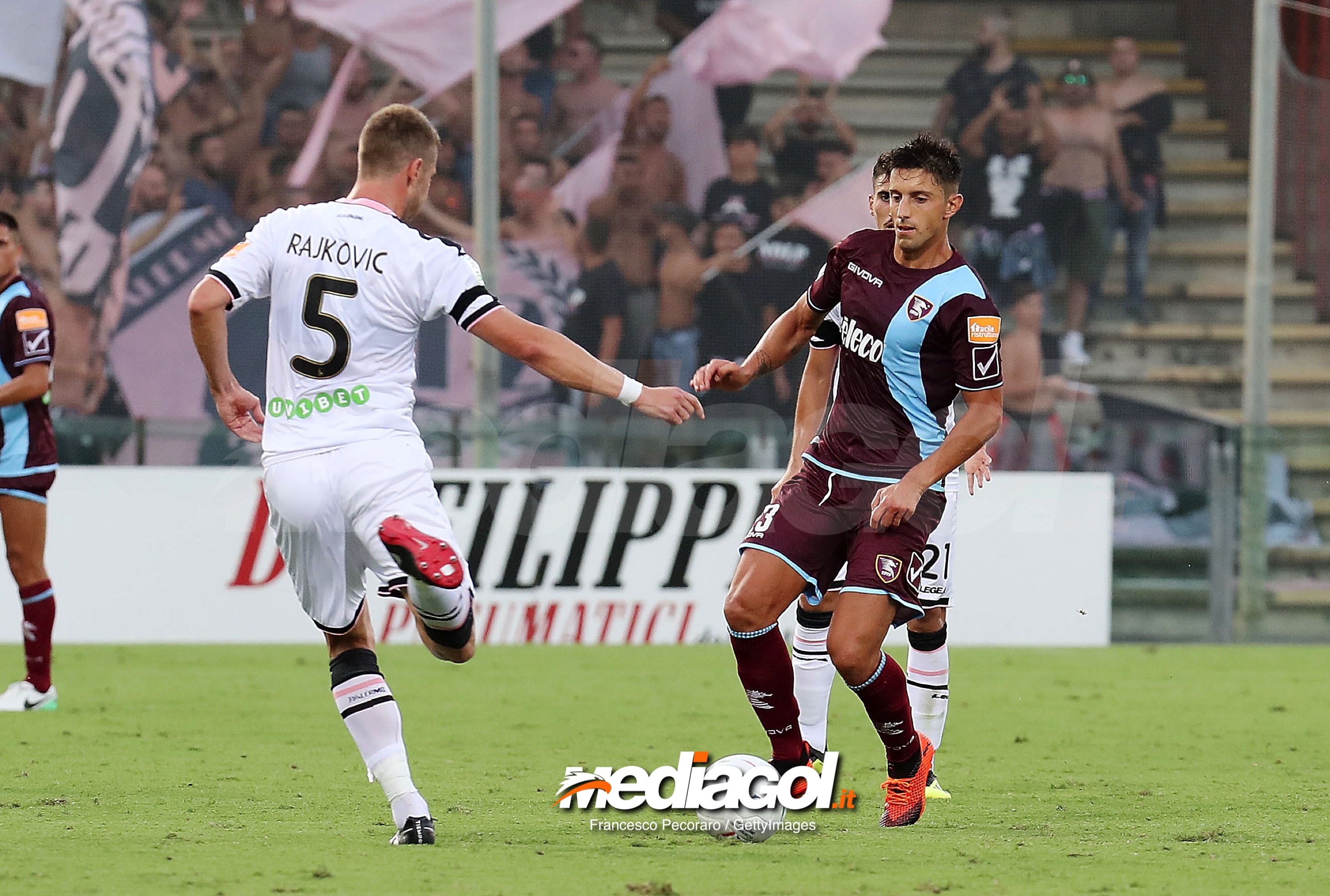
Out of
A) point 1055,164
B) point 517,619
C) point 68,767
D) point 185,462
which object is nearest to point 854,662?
point 68,767

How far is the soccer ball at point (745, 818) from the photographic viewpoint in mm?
5207

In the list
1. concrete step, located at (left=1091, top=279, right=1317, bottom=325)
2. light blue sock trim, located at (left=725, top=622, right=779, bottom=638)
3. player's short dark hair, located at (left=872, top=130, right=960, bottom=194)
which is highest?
player's short dark hair, located at (left=872, top=130, right=960, bottom=194)

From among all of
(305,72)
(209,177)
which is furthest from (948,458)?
(305,72)

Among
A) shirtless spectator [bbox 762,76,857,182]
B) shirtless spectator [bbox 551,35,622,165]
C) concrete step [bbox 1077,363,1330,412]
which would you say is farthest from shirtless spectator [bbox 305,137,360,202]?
concrete step [bbox 1077,363,1330,412]

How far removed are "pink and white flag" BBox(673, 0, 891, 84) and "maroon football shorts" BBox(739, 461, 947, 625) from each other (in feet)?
28.8

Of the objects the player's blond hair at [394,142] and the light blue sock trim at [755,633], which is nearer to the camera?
the player's blond hair at [394,142]

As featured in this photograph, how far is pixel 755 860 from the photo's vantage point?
4887 mm

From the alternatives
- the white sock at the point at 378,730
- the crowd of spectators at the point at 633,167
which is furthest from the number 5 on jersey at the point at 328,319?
the crowd of spectators at the point at 633,167

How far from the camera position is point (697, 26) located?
1394 cm

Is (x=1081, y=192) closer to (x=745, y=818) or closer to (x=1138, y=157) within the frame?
(x=1138, y=157)

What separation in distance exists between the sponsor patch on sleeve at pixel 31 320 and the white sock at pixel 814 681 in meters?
4.08

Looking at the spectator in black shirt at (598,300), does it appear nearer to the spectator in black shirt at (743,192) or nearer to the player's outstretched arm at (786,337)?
the spectator in black shirt at (743,192)

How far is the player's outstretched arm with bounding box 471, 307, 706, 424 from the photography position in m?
4.88

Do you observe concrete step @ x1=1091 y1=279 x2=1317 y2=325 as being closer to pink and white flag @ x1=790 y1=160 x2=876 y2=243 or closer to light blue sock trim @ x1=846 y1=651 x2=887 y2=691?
pink and white flag @ x1=790 y1=160 x2=876 y2=243
